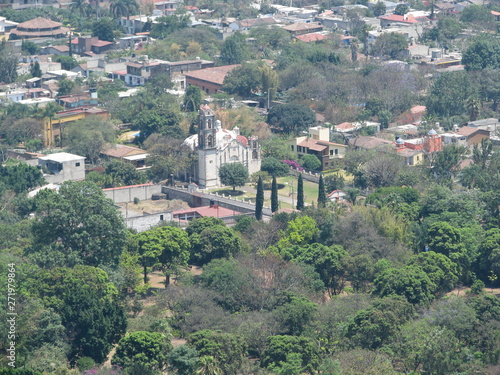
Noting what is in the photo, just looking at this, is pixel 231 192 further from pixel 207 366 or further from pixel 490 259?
pixel 207 366

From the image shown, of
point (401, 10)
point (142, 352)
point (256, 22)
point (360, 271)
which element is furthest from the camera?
point (401, 10)

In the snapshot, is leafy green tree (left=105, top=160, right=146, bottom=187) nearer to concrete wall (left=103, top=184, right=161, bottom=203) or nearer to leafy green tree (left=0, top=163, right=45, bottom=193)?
concrete wall (left=103, top=184, right=161, bottom=203)

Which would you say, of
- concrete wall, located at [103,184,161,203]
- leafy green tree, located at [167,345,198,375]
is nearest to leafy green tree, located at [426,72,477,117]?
concrete wall, located at [103,184,161,203]

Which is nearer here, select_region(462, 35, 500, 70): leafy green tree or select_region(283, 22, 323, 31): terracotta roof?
select_region(462, 35, 500, 70): leafy green tree

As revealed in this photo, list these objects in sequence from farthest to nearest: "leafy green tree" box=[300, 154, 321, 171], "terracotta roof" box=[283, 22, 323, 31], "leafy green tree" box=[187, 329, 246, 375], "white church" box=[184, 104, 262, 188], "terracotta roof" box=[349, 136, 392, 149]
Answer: "terracotta roof" box=[283, 22, 323, 31], "terracotta roof" box=[349, 136, 392, 149], "leafy green tree" box=[300, 154, 321, 171], "white church" box=[184, 104, 262, 188], "leafy green tree" box=[187, 329, 246, 375]

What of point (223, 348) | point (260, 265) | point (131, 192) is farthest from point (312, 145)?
point (223, 348)

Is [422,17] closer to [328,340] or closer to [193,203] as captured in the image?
[193,203]
